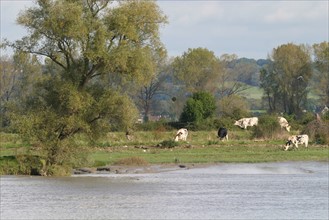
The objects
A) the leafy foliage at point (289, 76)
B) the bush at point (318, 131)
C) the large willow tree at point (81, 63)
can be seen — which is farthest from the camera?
the leafy foliage at point (289, 76)

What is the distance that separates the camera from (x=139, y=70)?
40125 mm

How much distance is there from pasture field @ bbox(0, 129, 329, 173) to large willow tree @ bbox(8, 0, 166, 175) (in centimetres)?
176

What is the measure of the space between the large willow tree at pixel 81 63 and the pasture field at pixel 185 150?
1.76 m

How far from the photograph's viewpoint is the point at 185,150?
51469 mm

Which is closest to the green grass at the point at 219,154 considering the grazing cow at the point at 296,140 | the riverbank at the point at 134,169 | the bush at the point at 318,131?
the grazing cow at the point at 296,140

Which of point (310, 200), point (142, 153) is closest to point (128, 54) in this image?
point (142, 153)

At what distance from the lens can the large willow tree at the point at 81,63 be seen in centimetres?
3906

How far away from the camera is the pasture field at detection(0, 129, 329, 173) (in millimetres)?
45406

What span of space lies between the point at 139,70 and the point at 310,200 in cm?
1351

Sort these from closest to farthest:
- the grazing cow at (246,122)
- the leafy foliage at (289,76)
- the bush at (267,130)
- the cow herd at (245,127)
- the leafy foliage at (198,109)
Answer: the cow herd at (245,127) < the bush at (267,130) < the grazing cow at (246,122) < the leafy foliage at (198,109) < the leafy foliage at (289,76)

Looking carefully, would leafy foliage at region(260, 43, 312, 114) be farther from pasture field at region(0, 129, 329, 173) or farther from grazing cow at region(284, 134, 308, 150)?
grazing cow at region(284, 134, 308, 150)

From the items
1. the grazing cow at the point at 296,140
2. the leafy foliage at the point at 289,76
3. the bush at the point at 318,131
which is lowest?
the grazing cow at the point at 296,140

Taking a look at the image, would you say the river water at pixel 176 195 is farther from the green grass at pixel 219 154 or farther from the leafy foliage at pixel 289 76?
the leafy foliage at pixel 289 76

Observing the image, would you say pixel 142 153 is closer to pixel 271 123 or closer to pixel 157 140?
pixel 157 140
